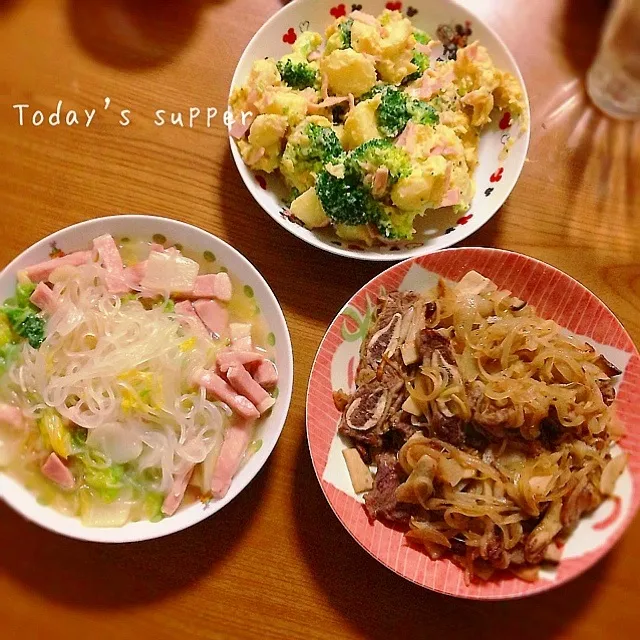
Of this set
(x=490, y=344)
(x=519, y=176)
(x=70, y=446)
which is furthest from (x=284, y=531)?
(x=519, y=176)

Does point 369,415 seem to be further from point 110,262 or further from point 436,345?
point 110,262

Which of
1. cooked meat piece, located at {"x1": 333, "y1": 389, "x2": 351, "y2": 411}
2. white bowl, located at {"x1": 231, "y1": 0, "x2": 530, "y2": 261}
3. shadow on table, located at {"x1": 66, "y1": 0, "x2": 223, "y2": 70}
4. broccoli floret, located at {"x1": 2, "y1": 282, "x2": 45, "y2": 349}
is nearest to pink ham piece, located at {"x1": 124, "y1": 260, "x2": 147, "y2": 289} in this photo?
broccoli floret, located at {"x1": 2, "y1": 282, "x2": 45, "y2": 349}

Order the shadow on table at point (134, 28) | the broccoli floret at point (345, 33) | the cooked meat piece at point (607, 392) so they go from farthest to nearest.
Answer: the shadow on table at point (134, 28)
the broccoli floret at point (345, 33)
the cooked meat piece at point (607, 392)

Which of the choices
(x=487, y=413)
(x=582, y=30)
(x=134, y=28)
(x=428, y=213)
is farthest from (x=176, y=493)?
(x=582, y=30)

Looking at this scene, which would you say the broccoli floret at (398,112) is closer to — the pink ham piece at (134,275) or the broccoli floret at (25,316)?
the pink ham piece at (134,275)

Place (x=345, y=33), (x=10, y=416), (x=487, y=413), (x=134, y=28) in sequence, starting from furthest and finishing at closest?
1. (x=134, y=28)
2. (x=345, y=33)
3. (x=10, y=416)
4. (x=487, y=413)

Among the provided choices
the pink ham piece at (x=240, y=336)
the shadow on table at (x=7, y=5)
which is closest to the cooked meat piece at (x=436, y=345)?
the pink ham piece at (x=240, y=336)

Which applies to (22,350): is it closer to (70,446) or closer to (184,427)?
(70,446)
